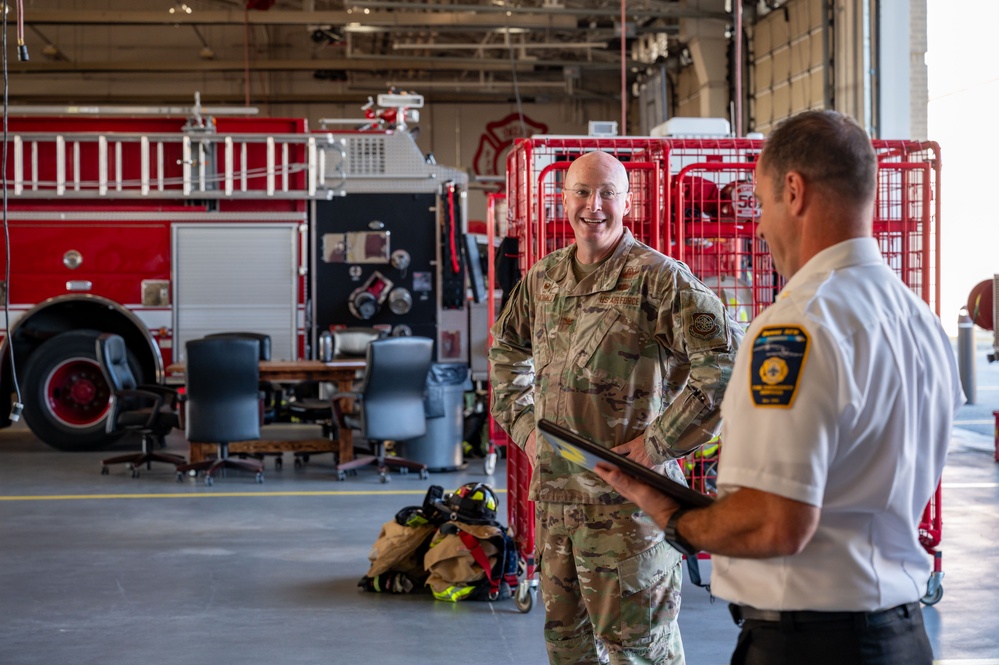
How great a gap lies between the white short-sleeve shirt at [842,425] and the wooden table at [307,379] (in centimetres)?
781

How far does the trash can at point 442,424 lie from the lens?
934 centimetres

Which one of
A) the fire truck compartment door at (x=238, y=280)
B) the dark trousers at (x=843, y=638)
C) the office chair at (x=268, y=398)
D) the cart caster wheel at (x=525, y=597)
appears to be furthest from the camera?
the fire truck compartment door at (x=238, y=280)

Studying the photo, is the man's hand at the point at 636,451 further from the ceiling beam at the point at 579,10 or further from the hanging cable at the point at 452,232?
the ceiling beam at the point at 579,10

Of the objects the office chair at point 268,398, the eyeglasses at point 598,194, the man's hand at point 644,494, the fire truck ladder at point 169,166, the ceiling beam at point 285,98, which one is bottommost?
the office chair at point 268,398

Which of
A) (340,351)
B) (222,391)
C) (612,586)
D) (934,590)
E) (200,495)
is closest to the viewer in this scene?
(612,586)

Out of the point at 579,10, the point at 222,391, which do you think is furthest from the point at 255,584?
the point at 579,10

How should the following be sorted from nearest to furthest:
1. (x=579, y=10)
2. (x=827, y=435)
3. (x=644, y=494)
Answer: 1. (x=827, y=435)
2. (x=644, y=494)
3. (x=579, y=10)

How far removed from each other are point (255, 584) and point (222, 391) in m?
3.15

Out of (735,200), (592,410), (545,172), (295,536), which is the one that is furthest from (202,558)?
(592,410)

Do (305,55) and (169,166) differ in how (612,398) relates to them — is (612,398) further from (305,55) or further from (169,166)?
(305,55)

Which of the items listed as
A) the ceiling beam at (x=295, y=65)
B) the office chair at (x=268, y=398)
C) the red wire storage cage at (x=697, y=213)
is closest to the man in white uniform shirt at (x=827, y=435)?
the red wire storage cage at (x=697, y=213)

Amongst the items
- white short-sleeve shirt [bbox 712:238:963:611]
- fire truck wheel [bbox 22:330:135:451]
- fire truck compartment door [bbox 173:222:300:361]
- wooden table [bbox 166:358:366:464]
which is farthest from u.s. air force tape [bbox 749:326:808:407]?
fire truck wheel [bbox 22:330:135:451]

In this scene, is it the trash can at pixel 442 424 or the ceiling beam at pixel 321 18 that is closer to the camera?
the trash can at pixel 442 424

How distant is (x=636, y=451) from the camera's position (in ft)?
9.92
